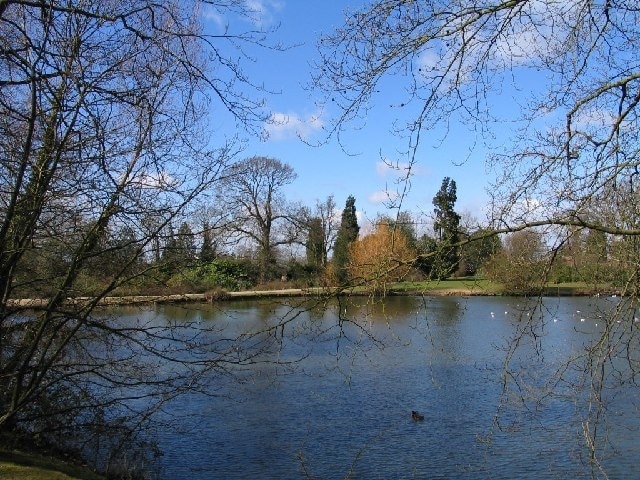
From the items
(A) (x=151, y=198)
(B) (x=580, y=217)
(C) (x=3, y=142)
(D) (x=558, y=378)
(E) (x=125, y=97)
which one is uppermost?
(E) (x=125, y=97)

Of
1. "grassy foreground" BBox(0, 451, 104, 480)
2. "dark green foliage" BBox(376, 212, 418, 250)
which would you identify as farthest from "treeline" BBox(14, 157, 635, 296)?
"grassy foreground" BBox(0, 451, 104, 480)

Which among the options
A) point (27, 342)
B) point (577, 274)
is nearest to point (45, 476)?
point (27, 342)

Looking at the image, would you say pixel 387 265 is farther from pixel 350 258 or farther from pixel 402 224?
pixel 350 258

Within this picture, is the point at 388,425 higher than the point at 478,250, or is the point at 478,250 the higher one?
the point at 478,250

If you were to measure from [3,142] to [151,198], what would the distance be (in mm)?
1111

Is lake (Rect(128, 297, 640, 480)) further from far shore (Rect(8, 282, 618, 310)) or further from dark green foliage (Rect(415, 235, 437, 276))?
dark green foliage (Rect(415, 235, 437, 276))

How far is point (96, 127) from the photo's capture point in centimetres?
443

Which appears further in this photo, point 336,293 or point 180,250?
point 180,250

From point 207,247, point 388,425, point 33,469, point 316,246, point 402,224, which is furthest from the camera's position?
point 316,246

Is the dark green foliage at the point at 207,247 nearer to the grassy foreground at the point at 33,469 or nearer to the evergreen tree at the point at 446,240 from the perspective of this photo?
the grassy foreground at the point at 33,469

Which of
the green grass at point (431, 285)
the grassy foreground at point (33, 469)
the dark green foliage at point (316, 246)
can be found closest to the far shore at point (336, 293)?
the green grass at point (431, 285)

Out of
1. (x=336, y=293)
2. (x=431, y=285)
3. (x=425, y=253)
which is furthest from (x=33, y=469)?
(x=425, y=253)

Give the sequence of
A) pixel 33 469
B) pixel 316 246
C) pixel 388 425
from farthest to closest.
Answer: pixel 316 246 → pixel 388 425 → pixel 33 469

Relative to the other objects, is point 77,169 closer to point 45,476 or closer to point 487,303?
point 45,476
